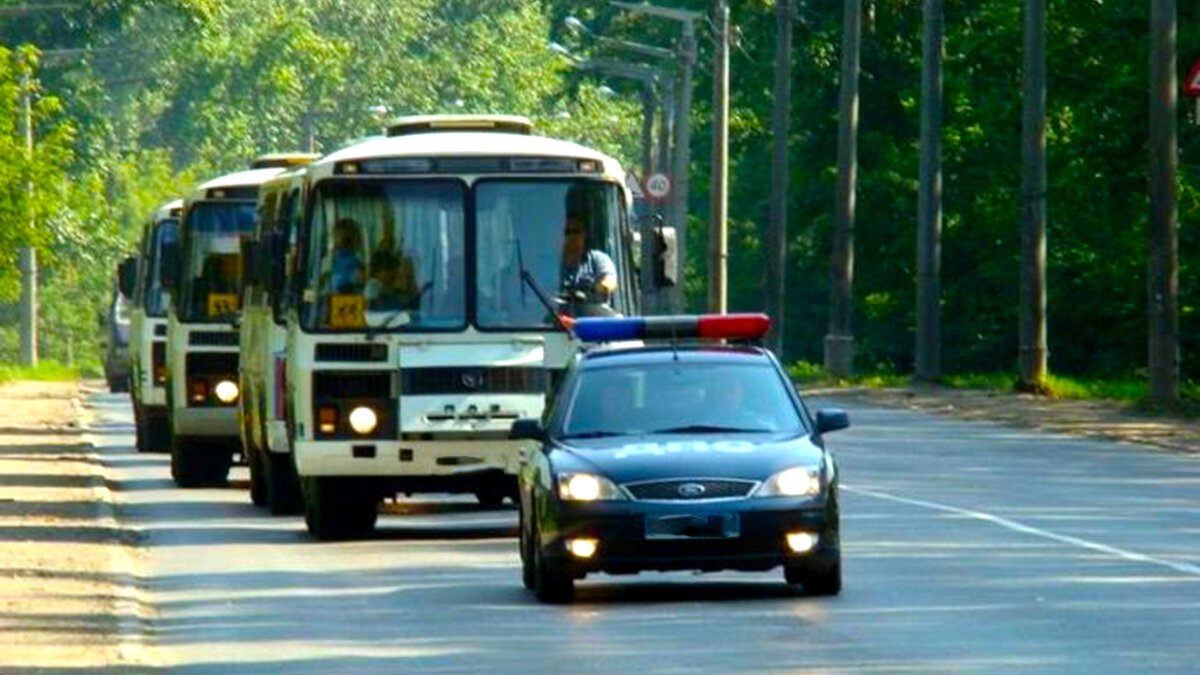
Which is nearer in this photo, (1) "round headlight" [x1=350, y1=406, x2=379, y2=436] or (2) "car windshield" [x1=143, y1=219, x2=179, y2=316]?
(1) "round headlight" [x1=350, y1=406, x2=379, y2=436]

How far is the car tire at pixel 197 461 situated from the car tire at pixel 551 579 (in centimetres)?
1494

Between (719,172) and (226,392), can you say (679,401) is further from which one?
(719,172)

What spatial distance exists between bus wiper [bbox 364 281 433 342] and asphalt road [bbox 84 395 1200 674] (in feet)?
Answer: 4.51

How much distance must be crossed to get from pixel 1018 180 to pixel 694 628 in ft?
165

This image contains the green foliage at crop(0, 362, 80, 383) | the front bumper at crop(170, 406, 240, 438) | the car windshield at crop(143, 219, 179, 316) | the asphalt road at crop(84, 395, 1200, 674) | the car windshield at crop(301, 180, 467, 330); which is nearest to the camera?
the asphalt road at crop(84, 395, 1200, 674)

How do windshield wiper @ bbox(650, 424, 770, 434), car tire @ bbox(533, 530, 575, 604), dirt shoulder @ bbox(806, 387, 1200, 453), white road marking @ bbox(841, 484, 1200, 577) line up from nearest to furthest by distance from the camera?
car tire @ bbox(533, 530, 575, 604) < windshield wiper @ bbox(650, 424, 770, 434) < white road marking @ bbox(841, 484, 1200, 577) < dirt shoulder @ bbox(806, 387, 1200, 453)

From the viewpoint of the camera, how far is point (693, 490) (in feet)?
63.8

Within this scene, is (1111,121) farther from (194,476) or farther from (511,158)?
(511,158)

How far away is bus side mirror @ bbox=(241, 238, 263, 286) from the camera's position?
2984 centimetres

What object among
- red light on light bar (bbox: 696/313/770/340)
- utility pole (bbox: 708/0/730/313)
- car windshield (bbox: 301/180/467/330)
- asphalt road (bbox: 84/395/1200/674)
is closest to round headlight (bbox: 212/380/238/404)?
asphalt road (bbox: 84/395/1200/674)

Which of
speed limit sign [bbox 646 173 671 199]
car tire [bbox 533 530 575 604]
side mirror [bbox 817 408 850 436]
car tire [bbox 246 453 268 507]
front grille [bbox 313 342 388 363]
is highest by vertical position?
speed limit sign [bbox 646 173 671 199]

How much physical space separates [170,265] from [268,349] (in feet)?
20.4

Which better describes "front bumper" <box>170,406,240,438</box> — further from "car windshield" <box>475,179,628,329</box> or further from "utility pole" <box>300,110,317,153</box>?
"utility pole" <box>300,110,317,153</box>

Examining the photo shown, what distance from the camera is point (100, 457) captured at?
41.0m
